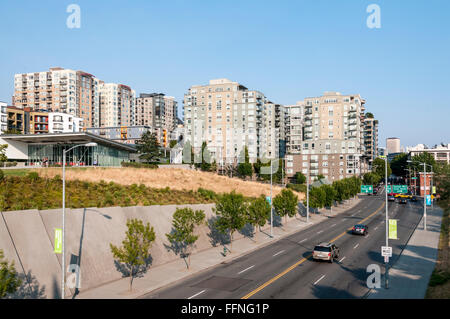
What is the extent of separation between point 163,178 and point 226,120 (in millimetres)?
61044

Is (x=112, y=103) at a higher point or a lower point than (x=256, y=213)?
higher

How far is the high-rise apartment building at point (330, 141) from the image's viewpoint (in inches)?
4734

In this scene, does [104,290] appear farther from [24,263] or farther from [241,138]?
[241,138]

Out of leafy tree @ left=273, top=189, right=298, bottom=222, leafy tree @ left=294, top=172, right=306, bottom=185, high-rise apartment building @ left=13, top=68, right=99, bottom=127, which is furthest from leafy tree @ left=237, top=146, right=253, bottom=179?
high-rise apartment building @ left=13, top=68, right=99, bottom=127

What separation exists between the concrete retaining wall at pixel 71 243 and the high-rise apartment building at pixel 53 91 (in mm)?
126863

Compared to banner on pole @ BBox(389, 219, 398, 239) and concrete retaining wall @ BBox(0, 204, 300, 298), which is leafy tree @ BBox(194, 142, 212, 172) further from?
banner on pole @ BBox(389, 219, 398, 239)

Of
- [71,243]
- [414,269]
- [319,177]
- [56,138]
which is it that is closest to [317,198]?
[414,269]

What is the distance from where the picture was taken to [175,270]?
29.5m

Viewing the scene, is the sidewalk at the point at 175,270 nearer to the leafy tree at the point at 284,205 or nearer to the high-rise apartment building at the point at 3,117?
the leafy tree at the point at 284,205

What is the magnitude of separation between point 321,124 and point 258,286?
112 metres

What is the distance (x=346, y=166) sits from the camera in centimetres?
11875

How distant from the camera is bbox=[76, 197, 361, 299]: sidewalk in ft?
76.5

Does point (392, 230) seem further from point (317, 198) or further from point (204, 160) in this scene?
point (204, 160)
